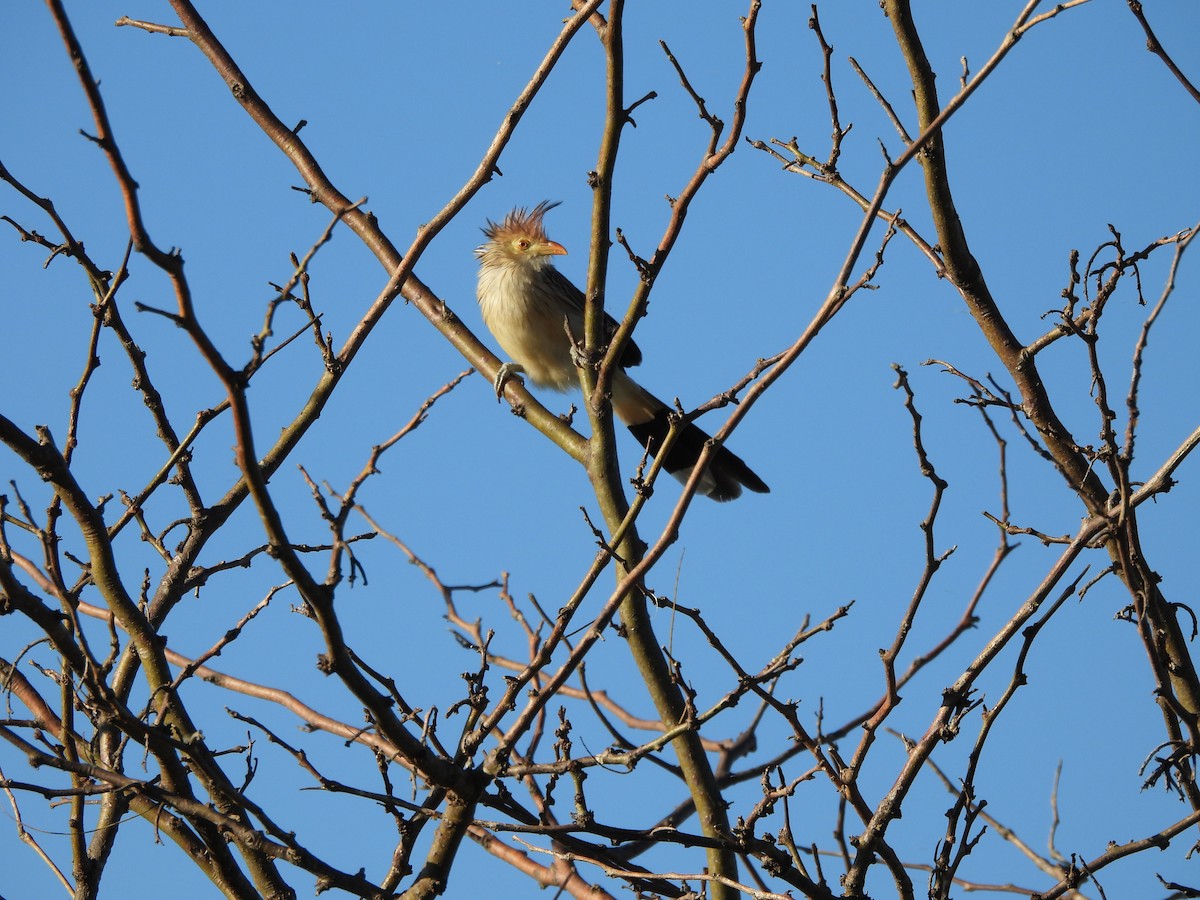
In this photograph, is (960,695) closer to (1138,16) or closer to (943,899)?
(943,899)

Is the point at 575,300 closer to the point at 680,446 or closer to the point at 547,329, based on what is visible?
the point at 547,329

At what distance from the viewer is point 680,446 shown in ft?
20.0

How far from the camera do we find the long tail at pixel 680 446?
5.66 m

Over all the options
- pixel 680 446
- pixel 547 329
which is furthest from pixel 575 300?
pixel 680 446

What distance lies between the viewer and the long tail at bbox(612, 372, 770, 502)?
566 cm

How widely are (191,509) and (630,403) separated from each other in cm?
352

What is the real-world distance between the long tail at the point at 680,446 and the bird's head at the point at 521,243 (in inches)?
33.0

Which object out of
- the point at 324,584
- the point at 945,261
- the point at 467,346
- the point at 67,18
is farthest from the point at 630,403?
the point at 67,18

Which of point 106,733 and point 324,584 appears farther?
point 106,733

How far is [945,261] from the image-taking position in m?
3.55

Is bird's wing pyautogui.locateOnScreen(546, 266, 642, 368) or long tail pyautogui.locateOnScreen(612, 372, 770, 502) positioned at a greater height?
bird's wing pyautogui.locateOnScreen(546, 266, 642, 368)

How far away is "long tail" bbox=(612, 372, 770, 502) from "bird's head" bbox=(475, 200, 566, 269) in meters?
0.84

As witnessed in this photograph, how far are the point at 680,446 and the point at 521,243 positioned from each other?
1.53 m

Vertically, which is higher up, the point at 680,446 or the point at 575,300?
the point at 575,300
